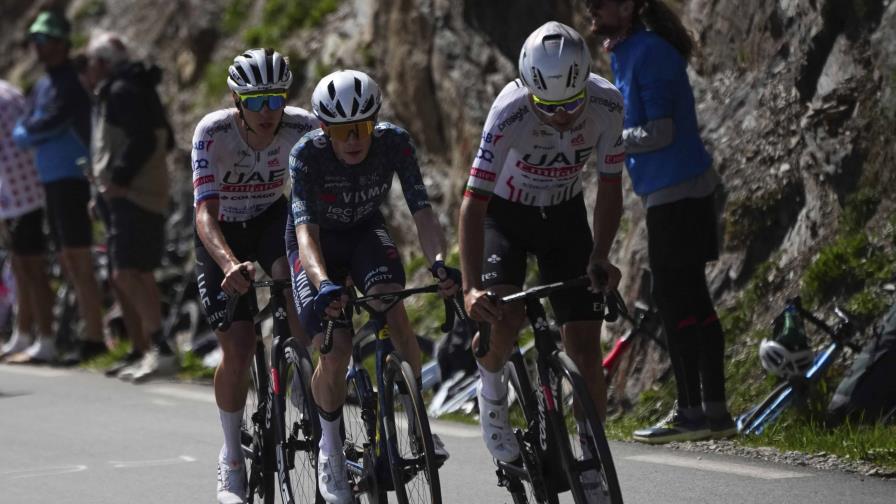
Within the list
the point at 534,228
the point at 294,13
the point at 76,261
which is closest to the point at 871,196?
the point at 534,228

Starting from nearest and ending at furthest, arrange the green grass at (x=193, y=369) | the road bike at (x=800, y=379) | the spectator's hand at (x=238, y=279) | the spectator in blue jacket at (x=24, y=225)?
the spectator's hand at (x=238, y=279) → the road bike at (x=800, y=379) → the green grass at (x=193, y=369) → the spectator in blue jacket at (x=24, y=225)

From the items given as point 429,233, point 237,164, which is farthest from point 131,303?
point 429,233

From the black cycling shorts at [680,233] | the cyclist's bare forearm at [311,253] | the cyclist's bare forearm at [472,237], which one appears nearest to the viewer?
the cyclist's bare forearm at [472,237]

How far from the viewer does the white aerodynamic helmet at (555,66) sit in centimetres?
596

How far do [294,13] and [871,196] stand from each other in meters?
9.05

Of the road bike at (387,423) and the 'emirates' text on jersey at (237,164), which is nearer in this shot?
the road bike at (387,423)

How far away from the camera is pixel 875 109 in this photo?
9438 millimetres

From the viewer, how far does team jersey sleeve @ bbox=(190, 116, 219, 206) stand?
23.2 feet

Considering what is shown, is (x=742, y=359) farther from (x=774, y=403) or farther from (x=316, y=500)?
(x=316, y=500)

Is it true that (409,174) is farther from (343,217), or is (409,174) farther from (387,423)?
(387,423)

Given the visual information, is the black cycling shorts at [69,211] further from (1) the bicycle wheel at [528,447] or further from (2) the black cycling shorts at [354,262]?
(1) the bicycle wheel at [528,447]

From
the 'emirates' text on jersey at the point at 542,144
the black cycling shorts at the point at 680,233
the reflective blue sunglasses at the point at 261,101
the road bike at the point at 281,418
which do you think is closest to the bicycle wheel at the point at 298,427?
the road bike at the point at 281,418

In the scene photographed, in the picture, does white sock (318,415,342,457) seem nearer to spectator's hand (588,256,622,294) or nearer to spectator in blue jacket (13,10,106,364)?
spectator's hand (588,256,622,294)

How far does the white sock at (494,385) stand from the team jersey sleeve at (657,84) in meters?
1.86
